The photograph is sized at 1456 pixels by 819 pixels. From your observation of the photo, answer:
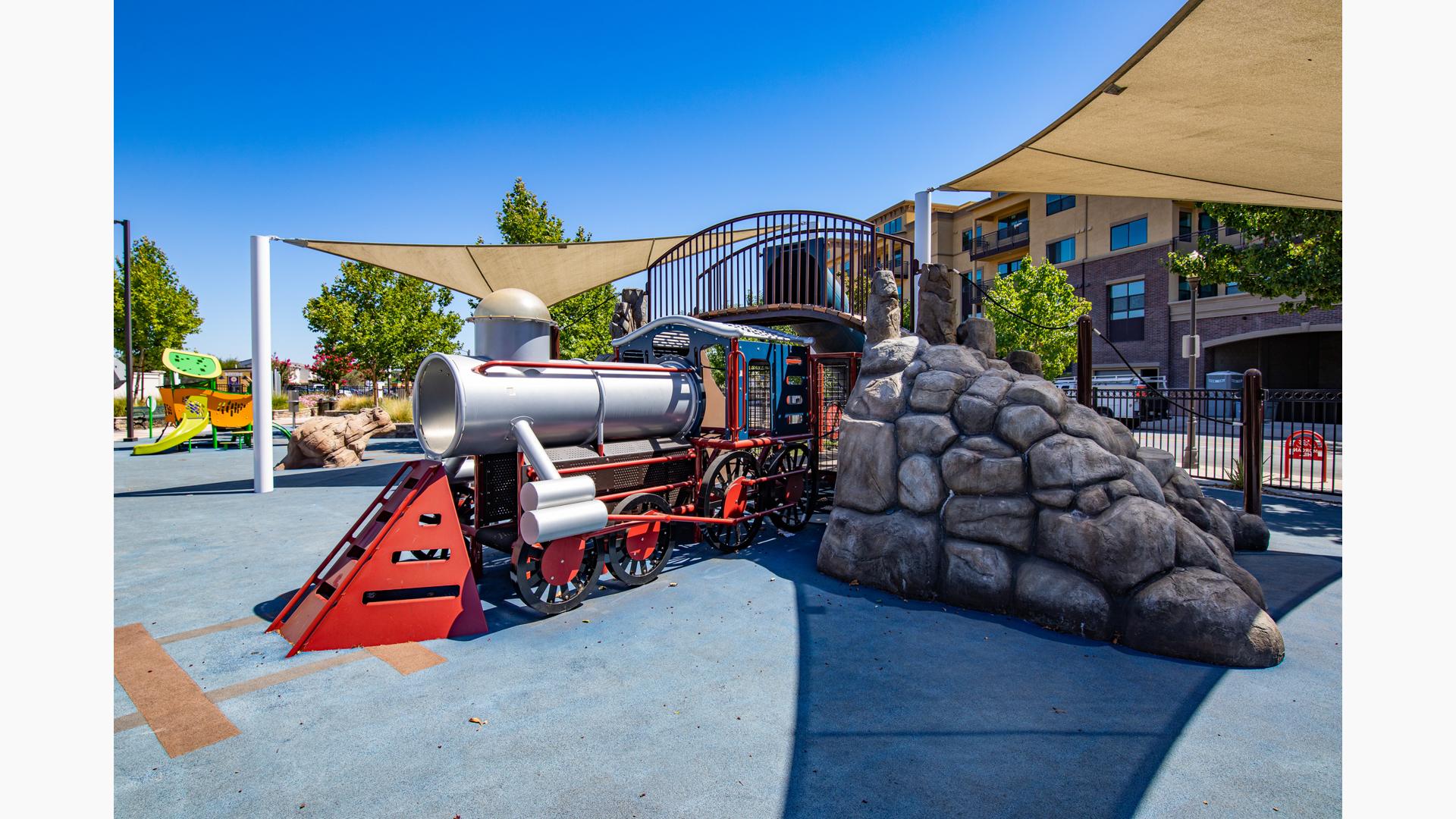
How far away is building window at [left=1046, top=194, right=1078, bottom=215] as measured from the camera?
114ft

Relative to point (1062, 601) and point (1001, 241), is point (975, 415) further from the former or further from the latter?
point (1001, 241)

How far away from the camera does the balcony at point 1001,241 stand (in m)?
38.2

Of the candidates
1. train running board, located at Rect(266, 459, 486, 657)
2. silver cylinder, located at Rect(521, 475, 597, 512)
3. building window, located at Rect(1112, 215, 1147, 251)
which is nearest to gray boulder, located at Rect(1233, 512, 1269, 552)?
silver cylinder, located at Rect(521, 475, 597, 512)

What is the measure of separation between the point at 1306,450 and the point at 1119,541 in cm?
1632

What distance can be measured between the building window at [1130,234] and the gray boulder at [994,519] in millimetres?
32059

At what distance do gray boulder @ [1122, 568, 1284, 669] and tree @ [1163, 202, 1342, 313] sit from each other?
342 inches

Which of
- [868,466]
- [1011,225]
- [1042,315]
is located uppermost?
[1011,225]

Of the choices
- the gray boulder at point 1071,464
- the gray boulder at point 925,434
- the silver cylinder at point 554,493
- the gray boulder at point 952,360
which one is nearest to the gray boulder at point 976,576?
the gray boulder at point 1071,464

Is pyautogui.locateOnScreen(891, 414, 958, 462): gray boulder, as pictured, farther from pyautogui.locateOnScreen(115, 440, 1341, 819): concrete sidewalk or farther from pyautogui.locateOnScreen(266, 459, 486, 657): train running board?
pyautogui.locateOnScreen(266, 459, 486, 657): train running board

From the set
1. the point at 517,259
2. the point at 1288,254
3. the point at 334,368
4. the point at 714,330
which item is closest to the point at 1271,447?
the point at 1288,254

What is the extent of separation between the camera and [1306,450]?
16.4 metres

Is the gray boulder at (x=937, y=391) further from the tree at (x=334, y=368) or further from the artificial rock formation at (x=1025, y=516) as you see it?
the tree at (x=334, y=368)

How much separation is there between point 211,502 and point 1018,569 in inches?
479

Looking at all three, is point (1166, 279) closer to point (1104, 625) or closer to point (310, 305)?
point (1104, 625)
